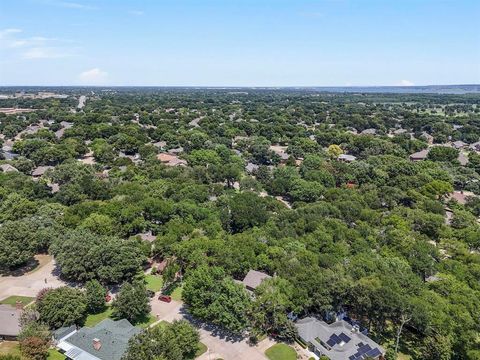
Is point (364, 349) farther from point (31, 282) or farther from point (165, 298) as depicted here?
point (31, 282)

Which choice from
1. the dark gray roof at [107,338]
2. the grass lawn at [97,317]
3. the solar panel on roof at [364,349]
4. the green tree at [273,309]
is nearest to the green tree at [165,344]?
the dark gray roof at [107,338]

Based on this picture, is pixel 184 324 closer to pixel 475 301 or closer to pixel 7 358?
pixel 7 358

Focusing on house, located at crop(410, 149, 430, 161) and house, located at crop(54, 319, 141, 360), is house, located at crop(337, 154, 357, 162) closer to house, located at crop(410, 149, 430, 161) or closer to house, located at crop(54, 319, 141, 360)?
house, located at crop(410, 149, 430, 161)

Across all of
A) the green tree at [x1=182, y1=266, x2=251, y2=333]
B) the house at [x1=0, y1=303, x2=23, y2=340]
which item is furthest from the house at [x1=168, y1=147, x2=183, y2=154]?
the house at [x1=0, y1=303, x2=23, y2=340]

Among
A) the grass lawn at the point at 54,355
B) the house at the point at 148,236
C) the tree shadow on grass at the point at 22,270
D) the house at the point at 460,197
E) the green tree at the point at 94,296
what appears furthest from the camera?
the house at the point at 460,197

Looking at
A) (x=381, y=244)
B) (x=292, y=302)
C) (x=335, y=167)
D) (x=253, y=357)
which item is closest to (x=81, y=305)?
(x=253, y=357)

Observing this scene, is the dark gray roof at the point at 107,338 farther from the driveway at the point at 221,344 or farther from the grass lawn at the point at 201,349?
the grass lawn at the point at 201,349

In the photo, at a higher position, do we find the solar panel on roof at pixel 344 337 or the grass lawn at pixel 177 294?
the solar panel on roof at pixel 344 337
